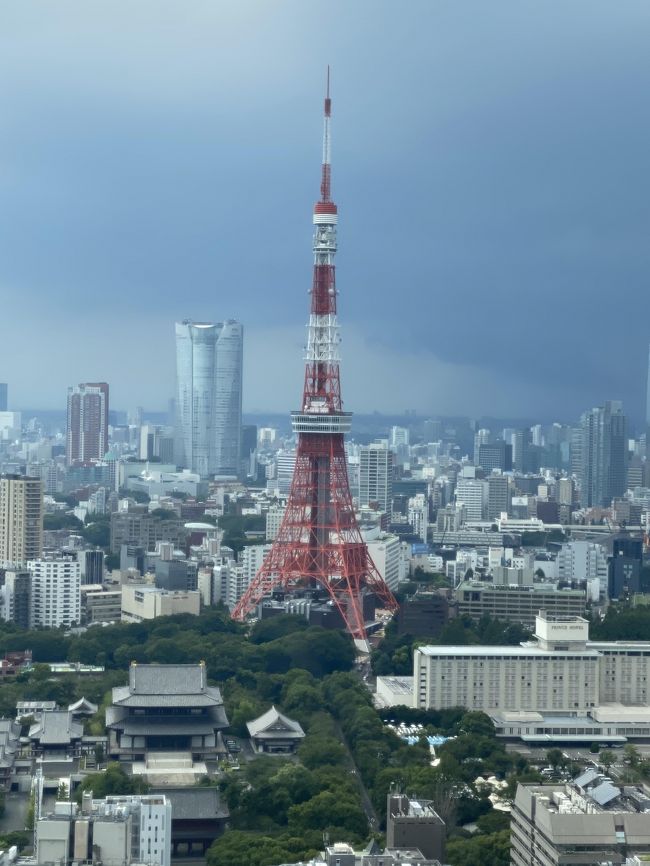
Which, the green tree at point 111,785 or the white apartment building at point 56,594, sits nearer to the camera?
the green tree at point 111,785

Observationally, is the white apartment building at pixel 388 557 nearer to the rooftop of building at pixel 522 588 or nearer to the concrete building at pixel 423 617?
the rooftop of building at pixel 522 588

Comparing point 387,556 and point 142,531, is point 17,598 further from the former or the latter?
point 142,531

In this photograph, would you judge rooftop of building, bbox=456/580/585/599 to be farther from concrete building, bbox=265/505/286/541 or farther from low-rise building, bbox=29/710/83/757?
low-rise building, bbox=29/710/83/757

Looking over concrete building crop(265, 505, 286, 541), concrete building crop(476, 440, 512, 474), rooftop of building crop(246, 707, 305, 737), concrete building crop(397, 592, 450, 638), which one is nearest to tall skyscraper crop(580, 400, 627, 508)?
concrete building crop(476, 440, 512, 474)

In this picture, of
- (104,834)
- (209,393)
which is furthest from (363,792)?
(209,393)

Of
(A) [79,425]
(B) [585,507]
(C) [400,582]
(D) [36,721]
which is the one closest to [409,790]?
(D) [36,721]

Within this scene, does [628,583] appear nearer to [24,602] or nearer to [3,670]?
[24,602]

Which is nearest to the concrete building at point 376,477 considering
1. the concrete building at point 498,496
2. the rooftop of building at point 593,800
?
the concrete building at point 498,496
